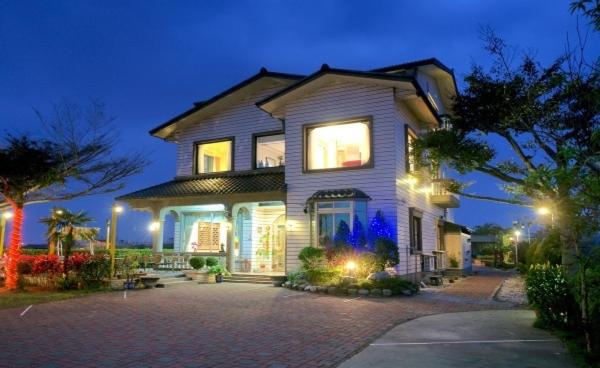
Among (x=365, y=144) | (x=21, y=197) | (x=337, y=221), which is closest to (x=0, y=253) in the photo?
(x=21, y=197)

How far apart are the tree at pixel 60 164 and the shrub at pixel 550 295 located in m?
13.9

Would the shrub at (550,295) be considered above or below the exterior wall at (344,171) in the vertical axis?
below

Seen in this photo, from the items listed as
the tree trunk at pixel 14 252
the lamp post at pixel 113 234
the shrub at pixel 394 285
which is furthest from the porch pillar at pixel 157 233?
the shrub at pixel 394 285

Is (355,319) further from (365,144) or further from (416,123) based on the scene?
(416,123)

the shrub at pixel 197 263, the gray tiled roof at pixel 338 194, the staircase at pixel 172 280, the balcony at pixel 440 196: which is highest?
the balcony at pixel 440 196

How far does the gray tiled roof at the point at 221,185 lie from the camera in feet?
55.8

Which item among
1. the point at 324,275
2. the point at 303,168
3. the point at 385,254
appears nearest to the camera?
the point at 385,254

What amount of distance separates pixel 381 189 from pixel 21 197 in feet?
38.2

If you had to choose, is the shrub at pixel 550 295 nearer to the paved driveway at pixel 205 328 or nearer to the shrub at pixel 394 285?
the paved driveway at pixel 205 328

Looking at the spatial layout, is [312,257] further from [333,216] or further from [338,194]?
[338,194]

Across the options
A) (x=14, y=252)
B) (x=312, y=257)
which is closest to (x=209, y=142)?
(x=312, y=257)

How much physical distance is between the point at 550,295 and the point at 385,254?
651cm

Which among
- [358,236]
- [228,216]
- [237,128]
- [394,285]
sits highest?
[237,128]

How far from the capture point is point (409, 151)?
16.3 metres
